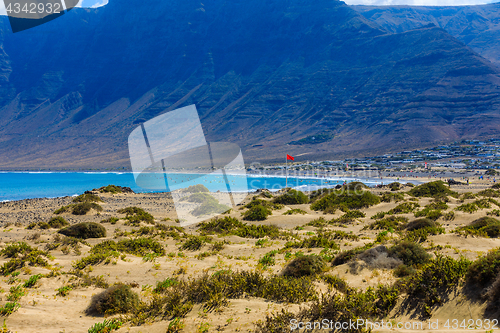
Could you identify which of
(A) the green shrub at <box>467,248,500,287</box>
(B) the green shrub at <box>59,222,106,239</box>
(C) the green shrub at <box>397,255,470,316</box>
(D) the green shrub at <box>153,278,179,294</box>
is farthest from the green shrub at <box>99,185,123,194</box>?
(A) the green shrub at <box>467,248,500,287</box>

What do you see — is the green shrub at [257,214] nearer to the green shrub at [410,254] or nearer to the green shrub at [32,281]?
the green shrub at [410,254]

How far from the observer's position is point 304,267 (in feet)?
24.6

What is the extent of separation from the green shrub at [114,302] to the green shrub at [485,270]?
6.46m

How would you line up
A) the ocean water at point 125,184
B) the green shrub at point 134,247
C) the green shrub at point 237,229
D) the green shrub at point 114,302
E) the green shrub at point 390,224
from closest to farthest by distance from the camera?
the green shrub at point 114,302
the green shrub at point 134,247
the green shrub at point 390,224
the green shrub at point 237,229
the ocean water at point 125,184

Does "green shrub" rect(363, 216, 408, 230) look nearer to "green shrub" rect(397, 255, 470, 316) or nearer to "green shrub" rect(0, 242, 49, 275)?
"green shrub" rect(397, 255, 470, 316)

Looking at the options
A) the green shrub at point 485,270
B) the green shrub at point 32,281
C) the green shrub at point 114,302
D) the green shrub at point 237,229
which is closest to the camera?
the green shrub at point 485,270

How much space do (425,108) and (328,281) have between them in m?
137

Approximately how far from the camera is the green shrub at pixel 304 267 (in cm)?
743

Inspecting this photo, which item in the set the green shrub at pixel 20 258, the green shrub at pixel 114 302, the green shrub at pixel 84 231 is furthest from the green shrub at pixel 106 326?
the green shrub at pixel 84 231

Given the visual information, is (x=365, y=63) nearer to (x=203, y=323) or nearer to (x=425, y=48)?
(x=425, y=48)

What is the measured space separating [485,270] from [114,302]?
7.10 metres

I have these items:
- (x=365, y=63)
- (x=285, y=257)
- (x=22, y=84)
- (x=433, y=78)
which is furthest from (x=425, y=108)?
(x=22, y=84)

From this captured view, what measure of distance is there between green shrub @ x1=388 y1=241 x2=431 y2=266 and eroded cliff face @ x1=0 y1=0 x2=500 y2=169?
97945 millimetres

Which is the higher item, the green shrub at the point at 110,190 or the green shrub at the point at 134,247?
the green shrub at the point at 134,247
